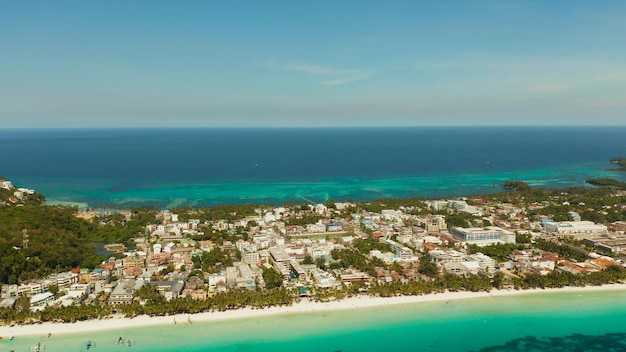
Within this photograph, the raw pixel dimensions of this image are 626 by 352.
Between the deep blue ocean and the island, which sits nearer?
the island

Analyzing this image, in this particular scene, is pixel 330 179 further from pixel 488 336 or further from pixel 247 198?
pixel 488 336

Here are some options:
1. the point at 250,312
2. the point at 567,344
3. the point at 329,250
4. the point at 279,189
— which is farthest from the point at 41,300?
the point at 279,189

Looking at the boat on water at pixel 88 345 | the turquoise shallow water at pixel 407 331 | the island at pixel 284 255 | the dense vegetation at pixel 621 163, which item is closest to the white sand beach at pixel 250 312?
the island at pixel 284 255

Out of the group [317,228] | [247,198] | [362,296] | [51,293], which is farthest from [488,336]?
[247,198]

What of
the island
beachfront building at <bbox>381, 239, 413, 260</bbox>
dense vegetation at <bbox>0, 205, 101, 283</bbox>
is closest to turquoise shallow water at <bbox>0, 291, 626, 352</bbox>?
the island

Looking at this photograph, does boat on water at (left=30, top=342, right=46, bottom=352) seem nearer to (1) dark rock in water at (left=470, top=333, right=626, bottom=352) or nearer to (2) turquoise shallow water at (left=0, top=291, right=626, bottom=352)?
(2) turquoise shallow water at (left=0, top=291, right=626, bottom=352)
